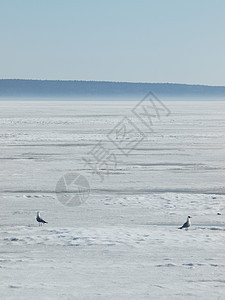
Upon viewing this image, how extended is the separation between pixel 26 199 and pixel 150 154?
7976 mm

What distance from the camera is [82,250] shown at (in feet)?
24.6

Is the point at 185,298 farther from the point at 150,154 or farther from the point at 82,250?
the point at 150,154

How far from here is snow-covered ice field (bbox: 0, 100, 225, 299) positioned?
20.4ft

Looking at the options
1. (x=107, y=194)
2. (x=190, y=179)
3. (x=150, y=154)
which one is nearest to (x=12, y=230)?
(x=107, y=194)

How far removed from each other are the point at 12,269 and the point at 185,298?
2007mm

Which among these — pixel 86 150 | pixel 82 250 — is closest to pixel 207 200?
pixel 82 250

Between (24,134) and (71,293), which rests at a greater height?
(24,134)

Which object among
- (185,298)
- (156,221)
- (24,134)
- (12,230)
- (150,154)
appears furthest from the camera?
(24,134)

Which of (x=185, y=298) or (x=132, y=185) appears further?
(x=132, y=185)

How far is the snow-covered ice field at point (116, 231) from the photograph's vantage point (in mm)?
6223

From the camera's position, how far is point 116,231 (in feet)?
27.5

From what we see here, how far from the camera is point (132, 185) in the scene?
12.5 metres

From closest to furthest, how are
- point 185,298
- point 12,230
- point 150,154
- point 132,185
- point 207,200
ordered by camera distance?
1. point 185,298
2. point 12,230
3. point 207,200
4. point 132,185
5. point 150,154

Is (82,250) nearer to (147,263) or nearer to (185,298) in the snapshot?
(147,263)
